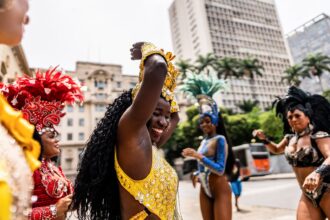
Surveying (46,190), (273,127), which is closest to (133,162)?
(46,190)

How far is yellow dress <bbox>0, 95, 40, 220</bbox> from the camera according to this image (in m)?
0.66

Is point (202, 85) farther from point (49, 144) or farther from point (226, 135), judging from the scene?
point (49, 144)

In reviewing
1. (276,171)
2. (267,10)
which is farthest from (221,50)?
(276,171)

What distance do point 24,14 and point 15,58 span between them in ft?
97.4

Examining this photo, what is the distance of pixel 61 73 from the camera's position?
274cm

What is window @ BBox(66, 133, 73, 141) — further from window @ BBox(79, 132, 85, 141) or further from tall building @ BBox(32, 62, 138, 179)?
window @ BBox(79, 132, 85, 141)

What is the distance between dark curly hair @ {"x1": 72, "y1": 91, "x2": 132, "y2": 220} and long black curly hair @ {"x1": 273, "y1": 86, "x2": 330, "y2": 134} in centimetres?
233

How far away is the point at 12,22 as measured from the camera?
2.77 ft

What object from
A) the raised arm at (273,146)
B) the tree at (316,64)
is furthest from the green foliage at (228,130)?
the raised arm at (273,146)

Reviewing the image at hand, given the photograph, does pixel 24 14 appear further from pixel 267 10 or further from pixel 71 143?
pixel 267 10

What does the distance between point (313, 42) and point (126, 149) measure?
83.4 m

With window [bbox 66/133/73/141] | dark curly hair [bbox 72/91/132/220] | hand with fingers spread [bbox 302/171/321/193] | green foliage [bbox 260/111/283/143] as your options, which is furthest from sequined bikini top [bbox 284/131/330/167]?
window [bbox 66/133/73/141]

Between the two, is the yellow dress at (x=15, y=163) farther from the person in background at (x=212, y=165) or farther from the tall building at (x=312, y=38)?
the tall building at (x=312, y=38)

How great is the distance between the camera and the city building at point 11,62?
21828mm
